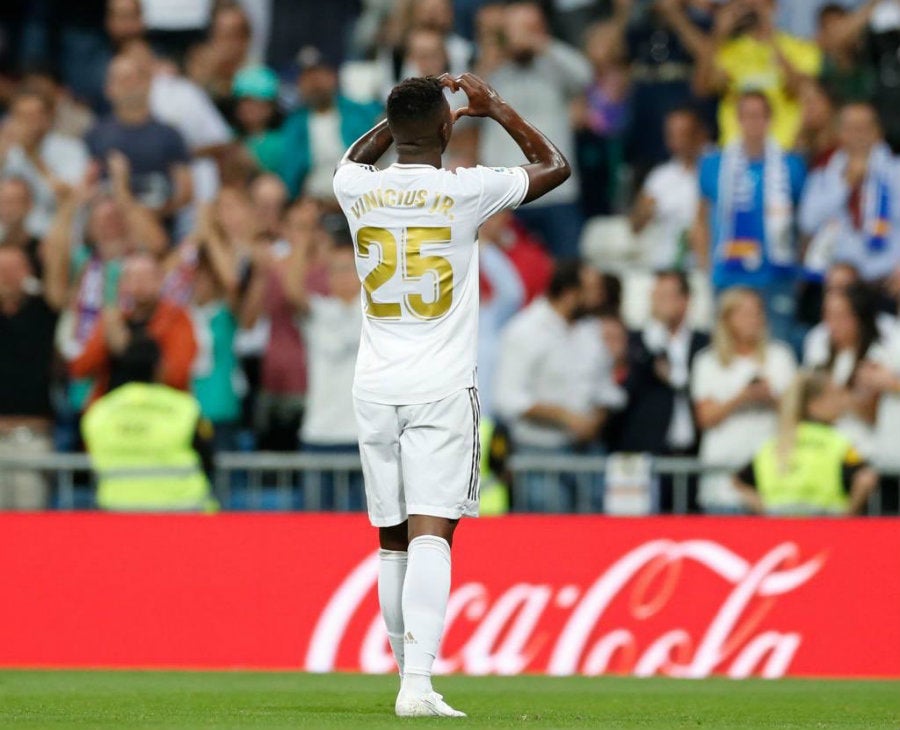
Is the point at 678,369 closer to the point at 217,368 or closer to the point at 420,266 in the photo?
the point at 217,368

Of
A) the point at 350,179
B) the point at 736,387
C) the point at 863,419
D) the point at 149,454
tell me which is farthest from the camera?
the point at 736,387

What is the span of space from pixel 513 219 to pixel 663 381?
105 inches

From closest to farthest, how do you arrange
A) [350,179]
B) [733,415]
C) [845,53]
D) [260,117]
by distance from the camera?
[350,179], [733,415], [260,117], [845,53]

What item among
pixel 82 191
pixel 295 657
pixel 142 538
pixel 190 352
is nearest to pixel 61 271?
pixel 82 191

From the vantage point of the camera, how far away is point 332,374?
1420 cm

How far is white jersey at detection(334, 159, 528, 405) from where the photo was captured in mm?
7977

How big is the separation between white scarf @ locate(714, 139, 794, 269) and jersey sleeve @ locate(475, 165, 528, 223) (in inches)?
293

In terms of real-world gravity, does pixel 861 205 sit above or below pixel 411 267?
below

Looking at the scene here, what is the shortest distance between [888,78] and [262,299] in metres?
6.05

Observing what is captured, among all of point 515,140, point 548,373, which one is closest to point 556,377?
point 548,373

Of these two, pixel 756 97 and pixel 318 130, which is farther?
pixel 318 130

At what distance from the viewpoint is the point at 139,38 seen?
17219 millimetres

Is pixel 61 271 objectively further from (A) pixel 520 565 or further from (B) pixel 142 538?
(A) pixel 520 565

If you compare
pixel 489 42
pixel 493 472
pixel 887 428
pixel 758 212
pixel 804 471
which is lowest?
pixel 493 472
